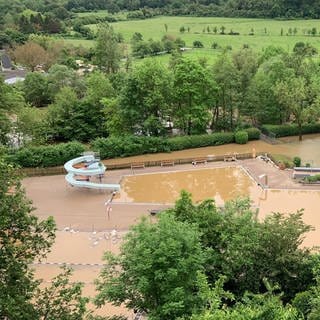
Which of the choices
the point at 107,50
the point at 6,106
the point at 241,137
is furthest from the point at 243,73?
the point at 107,50

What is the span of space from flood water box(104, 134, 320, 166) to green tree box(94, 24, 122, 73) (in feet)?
67.7

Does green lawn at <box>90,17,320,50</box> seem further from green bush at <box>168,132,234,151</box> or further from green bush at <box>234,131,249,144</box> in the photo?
green bush at <box>168,132,234,151</box>

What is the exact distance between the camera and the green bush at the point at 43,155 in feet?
117

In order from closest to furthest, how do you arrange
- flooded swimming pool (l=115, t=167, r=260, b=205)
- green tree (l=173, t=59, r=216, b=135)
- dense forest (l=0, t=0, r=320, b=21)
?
flooded swimming pool (l=115, t=167, r=260, b=205)
green tree (l=173, t=59, r=216, b=135)
dense forest (l=0, t=0, r=320, b=21)

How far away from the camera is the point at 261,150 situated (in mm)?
38750

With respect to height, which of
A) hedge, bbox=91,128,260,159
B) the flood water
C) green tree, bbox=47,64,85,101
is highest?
green tree, bbox=47,64,85,101

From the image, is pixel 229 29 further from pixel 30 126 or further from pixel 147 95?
pixel 30 126

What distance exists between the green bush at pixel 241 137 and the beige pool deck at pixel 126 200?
12.3 feet

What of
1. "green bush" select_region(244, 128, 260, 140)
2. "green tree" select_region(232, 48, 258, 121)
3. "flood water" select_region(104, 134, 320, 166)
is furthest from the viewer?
"green tree" select_region(232, 48, 258, 121)

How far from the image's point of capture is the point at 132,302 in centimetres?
1504

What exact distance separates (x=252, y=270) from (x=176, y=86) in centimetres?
2397

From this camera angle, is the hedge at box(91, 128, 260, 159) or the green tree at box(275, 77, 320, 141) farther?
the green tree at box(275, 77, 320, 141)

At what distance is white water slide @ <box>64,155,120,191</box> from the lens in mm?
31797

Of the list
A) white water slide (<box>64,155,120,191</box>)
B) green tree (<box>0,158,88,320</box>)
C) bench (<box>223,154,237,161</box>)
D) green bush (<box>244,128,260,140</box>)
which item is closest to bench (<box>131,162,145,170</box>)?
white water slide (<box>64,155,120,191</box>)
